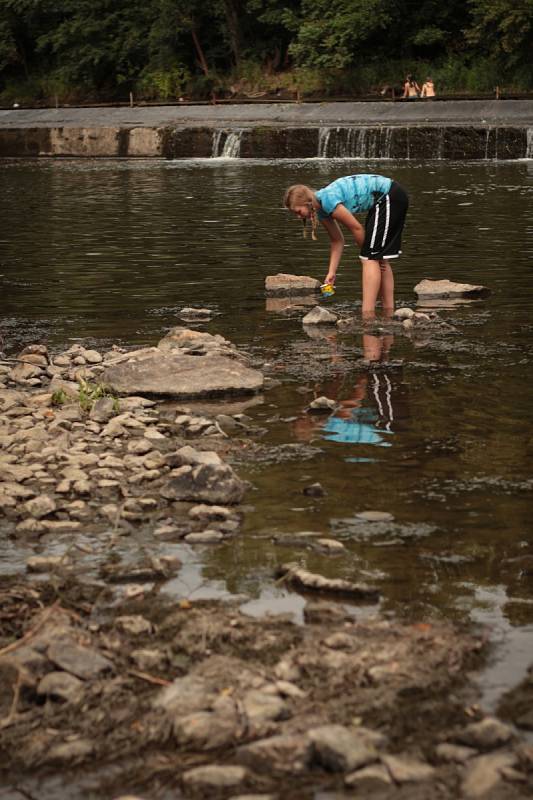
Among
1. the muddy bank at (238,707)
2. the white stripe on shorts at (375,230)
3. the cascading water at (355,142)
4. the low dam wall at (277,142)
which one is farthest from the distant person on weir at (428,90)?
the muddy bank at (238,707)

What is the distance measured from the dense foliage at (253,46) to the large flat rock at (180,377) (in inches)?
1347

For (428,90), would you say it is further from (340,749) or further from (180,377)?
(340,749)

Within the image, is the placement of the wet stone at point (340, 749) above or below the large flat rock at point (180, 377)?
above

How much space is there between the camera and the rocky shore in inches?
142

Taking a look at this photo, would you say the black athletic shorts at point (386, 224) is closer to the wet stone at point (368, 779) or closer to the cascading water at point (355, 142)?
the wet stone at point (368, 779)

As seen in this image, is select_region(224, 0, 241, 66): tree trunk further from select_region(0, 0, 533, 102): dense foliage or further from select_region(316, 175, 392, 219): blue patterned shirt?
select_region(316, 175, 392, 219): blue patterned shirt

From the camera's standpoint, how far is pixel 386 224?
1038 cm

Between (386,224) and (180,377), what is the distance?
2748 millimetres

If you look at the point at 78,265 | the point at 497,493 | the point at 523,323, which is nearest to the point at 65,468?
the point at 497,493

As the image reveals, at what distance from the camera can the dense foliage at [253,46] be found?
142 feet

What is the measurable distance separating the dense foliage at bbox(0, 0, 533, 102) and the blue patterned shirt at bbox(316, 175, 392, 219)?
31943 millimetres

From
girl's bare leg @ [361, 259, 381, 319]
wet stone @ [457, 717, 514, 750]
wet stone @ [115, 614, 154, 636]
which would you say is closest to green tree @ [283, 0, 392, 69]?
girl's bare leg @ [361, 259, 381, 319]

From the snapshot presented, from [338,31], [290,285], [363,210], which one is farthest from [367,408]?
[338,31]

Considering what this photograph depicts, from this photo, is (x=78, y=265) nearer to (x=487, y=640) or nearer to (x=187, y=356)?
(x=187, y=356)
